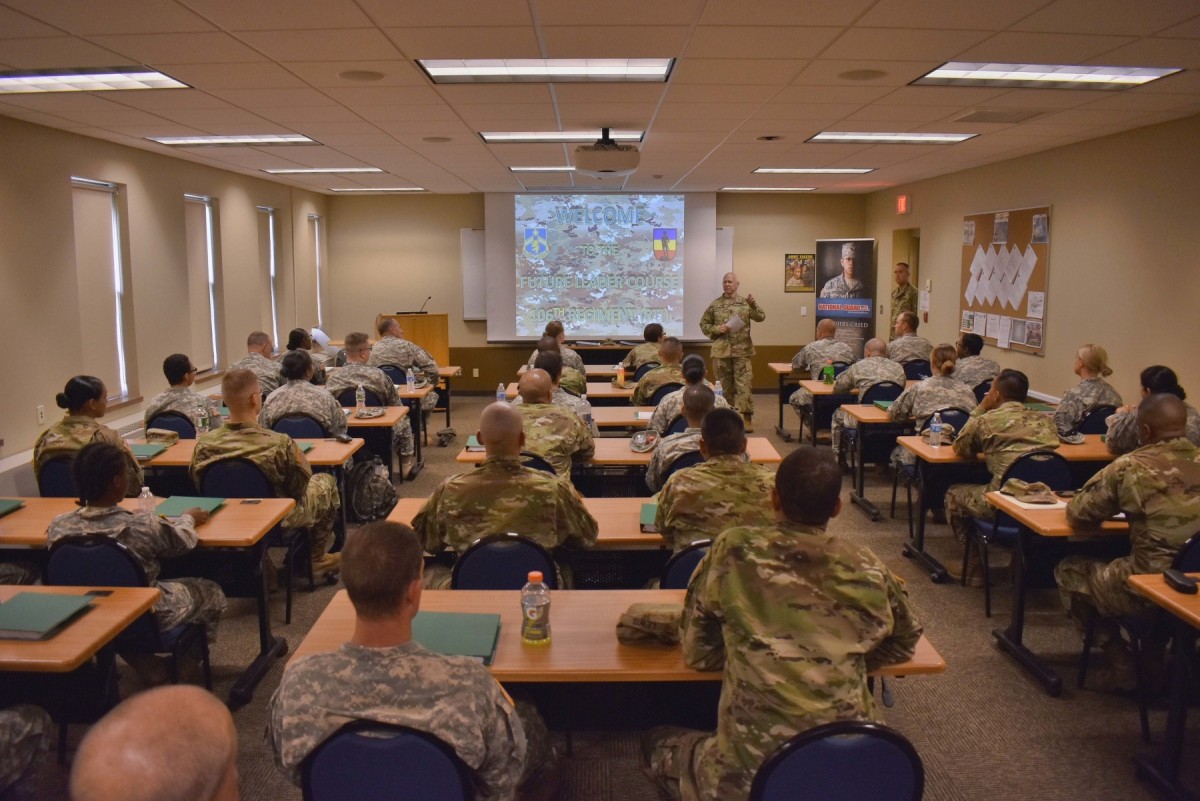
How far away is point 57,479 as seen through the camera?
15.2 feet

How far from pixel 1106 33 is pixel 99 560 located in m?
4.65

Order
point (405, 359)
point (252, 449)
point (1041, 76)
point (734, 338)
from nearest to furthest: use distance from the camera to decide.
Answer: point (252, 449)
point (1041, 76)
point (405, 359)
point (734, 338)

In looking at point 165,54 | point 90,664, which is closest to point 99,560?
point 90,664

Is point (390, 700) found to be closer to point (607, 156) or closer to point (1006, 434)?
point (1006, 434)

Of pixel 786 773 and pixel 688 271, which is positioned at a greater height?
pixel 688 271

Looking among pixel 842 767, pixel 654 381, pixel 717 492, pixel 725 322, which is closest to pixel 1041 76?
pixel 717 492

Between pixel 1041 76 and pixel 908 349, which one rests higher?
pixel 1041 76

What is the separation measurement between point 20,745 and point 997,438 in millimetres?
4690

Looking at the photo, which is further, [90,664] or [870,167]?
[870,167]

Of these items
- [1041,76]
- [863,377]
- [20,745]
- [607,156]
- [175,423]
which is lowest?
[20,745]

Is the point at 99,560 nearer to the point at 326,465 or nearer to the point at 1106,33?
the point at 326,465

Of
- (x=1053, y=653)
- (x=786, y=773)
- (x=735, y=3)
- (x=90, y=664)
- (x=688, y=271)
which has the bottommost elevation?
(x=1053, y=653)

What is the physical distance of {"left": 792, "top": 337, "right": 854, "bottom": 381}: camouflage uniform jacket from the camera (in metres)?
9.12

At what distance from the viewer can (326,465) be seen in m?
5.27
